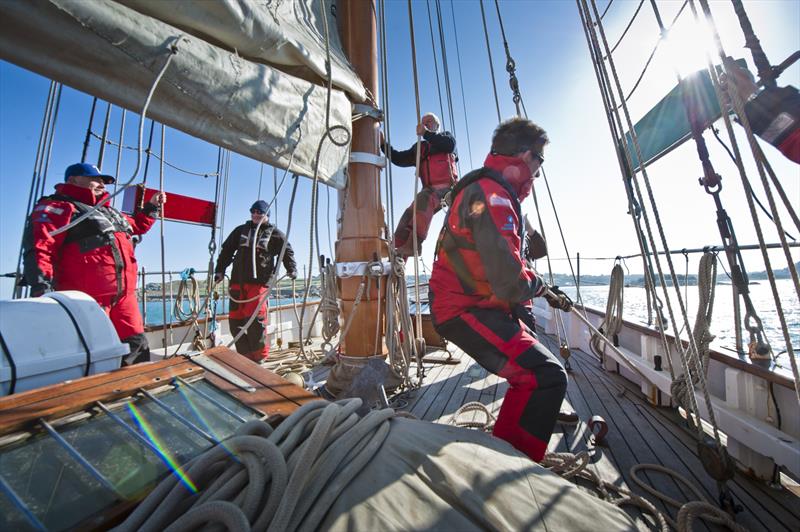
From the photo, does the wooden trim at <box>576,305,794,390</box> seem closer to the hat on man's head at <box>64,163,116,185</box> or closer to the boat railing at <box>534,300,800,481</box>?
the boat railing at <box>534,300,800,481</box>

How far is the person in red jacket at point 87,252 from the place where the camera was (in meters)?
1.85

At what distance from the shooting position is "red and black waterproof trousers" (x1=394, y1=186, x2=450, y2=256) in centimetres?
302

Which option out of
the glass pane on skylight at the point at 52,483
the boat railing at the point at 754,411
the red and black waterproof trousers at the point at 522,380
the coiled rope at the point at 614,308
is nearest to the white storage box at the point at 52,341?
the glass pane on skylight at the point at 52,483

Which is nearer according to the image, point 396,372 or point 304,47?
point 304,47

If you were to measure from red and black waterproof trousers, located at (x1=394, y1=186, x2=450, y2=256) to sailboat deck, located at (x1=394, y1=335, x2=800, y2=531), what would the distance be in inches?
43.9

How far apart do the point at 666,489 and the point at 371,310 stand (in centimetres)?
164

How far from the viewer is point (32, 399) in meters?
0.79

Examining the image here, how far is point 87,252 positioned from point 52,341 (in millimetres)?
1392

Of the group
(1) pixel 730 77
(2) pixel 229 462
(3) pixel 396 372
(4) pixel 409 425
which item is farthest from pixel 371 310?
(1) pixel 730 77

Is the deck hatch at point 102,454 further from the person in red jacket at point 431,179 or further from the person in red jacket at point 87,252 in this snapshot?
the person in red jacket at point 431,179

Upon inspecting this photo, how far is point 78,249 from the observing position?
2.00 metres

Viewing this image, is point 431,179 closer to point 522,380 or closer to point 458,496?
point 522,380

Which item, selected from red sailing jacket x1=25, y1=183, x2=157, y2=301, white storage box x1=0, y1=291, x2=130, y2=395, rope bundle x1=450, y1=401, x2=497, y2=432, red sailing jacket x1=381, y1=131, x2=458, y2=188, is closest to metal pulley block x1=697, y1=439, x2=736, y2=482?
rope bundle x1=450, y1=401, x2=497, y2=432

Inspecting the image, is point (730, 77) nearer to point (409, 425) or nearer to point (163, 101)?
point (409, 425)
